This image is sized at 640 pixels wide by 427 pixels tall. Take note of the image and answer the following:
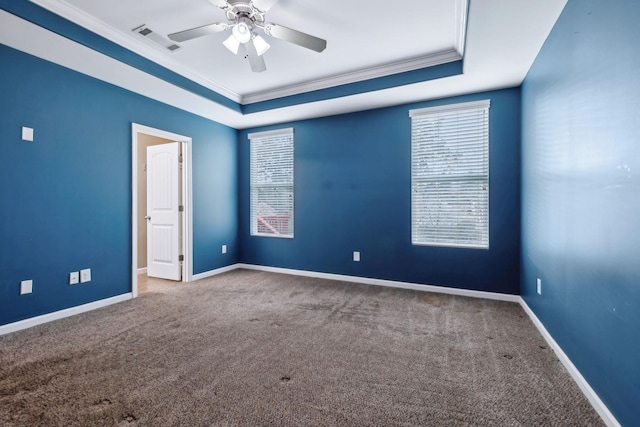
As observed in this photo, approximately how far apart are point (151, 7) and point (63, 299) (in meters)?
2.83

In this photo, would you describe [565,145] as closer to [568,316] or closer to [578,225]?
[578,225]

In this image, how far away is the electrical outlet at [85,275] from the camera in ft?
10.0

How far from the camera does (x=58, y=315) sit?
9.41ft

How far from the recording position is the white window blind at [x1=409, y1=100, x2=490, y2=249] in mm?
3529

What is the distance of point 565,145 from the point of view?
2.00 metres

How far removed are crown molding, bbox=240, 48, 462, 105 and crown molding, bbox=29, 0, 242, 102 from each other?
61 cm

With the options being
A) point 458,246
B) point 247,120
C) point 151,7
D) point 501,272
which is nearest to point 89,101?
point 151,7

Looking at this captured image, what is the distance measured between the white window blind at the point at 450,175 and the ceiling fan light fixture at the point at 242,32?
2.33m

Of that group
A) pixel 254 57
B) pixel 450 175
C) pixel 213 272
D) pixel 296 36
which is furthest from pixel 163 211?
pixel 450 175

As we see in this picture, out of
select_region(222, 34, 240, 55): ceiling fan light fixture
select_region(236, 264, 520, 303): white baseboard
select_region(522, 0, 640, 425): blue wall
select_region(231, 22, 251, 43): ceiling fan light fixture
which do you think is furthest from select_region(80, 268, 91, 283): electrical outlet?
select_region(522, 0, 640, 425): blue wall

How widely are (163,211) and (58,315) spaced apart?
188cm

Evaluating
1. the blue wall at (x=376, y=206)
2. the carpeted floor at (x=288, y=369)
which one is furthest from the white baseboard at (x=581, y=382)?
the blue wall at (x=376, y=206)

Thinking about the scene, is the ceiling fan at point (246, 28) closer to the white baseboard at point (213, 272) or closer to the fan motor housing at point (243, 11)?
the fan motor housing at point (243, 11)

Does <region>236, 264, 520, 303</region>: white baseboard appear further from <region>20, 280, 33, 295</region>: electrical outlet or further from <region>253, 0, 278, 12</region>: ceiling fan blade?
<region>253, 0, 278, 12</region>: ceiling fan blade
